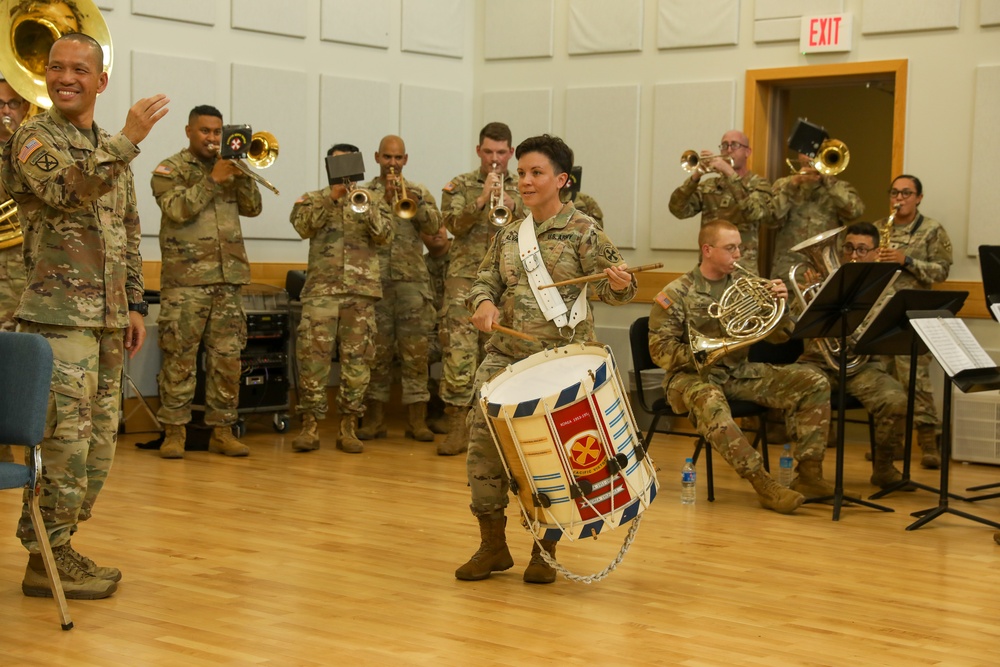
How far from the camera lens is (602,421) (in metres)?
4.08

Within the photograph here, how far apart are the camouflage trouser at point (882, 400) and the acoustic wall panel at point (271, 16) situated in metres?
4.47

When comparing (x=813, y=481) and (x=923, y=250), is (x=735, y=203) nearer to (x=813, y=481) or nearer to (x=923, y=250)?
(x=923, y=250)

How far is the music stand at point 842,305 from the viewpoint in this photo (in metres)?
5.54

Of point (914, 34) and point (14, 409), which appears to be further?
point (914, 34)

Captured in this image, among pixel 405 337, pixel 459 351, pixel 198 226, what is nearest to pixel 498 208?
pixel 459 351

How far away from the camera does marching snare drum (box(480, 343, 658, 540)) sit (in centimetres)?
403

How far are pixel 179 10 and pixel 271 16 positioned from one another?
0.72 meters

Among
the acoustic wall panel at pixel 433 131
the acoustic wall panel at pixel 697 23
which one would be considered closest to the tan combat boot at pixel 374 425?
the acoustic wall panel at pixel 433 131

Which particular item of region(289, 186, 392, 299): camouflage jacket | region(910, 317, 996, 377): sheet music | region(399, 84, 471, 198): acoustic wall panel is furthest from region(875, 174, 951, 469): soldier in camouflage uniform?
region(399, 84, 471, 198): acoustic wall panel

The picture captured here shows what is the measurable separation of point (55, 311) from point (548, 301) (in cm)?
163

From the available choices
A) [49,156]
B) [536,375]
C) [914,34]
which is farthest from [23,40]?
[914,34]

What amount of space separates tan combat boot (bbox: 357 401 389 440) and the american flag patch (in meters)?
4.37

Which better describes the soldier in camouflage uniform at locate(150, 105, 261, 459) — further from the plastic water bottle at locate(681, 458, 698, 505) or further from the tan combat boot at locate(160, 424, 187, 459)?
the plastic water bottle at locate(681, 458, 698, 505)

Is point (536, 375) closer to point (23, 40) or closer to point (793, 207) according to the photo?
point (23, 40)
